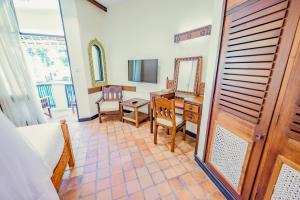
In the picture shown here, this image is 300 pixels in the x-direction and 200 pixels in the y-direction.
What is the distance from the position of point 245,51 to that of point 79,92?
3.20 metres

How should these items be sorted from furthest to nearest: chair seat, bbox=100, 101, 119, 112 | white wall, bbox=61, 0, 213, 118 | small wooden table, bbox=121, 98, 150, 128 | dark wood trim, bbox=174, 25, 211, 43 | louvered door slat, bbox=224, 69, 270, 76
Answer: chair seat, bbox=100, 101, 119, 112
small wooden table, bbox=121, 98, 150, 128
white wall, bbox=61, 0, 213, 118
dark wood trim, bbox=174, 25, 211, 43
louvered door slat, bbox=224, 69, 270, 76

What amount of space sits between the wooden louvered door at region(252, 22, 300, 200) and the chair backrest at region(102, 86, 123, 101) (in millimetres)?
3060

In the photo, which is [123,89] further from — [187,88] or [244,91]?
[244,91]

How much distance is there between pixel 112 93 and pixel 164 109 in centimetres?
191

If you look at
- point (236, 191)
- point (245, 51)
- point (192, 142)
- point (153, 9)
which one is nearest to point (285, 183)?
point (236, 191)

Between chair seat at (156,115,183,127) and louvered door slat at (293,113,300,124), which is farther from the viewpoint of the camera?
chair seat at (156,115,183,127)

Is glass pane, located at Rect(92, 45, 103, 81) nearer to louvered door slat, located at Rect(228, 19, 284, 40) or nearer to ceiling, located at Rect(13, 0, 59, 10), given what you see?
ceiling, located at Rect(13, 0, 59, 10)

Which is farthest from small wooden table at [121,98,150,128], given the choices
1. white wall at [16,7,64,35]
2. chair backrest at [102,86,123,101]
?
white wall at [16,7,64,35]

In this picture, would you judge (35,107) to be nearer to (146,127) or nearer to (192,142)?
(146,127)

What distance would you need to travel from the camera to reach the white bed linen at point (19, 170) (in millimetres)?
718

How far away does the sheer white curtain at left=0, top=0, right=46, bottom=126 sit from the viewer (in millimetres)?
1942

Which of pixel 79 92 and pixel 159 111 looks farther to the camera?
pixel 79 92

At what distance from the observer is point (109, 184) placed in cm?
158

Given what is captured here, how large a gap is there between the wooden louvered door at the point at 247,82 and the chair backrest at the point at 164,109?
60cm
